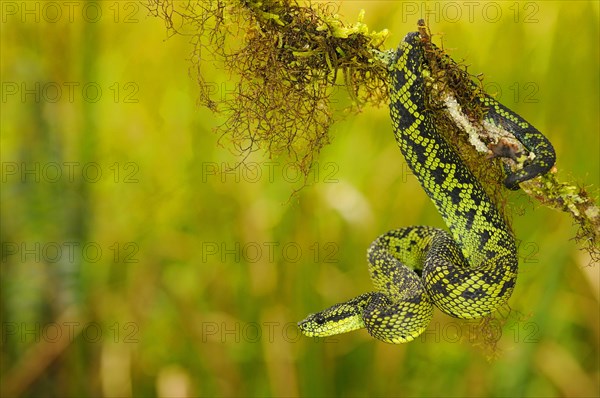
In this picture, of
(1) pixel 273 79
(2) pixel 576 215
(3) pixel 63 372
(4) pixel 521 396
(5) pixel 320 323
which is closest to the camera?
(2) pixel 576 215

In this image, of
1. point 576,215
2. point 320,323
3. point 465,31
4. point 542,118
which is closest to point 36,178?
point 320,323

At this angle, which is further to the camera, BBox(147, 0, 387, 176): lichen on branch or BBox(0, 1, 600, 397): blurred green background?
BBox(0, 1, 600, 397): blurred green background

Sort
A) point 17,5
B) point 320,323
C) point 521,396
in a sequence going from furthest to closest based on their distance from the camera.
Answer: point 17,5
point 521,396
point 320,323

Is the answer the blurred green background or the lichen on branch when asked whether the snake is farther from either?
the blurred green background

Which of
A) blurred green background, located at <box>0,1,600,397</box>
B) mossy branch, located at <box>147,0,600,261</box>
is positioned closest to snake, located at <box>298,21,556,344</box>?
mossy branch, located at <box>147,0,600,261</box>

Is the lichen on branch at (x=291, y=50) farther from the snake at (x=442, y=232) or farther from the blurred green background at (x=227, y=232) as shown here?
the blurred green background at (x=227, y=232)

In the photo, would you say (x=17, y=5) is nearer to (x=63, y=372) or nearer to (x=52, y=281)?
(x=52, y=281)
